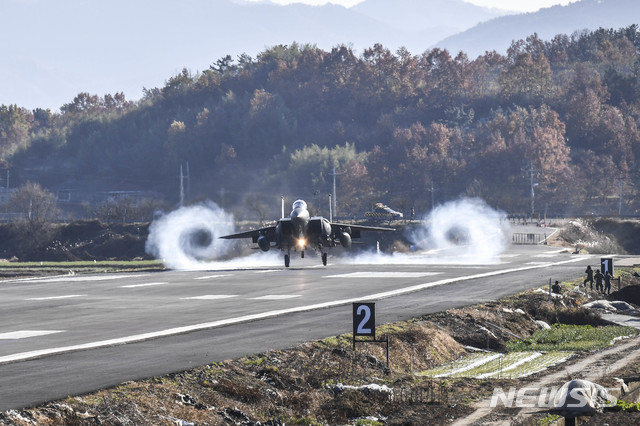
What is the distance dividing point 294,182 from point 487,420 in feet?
580

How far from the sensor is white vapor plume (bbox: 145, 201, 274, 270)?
103 m

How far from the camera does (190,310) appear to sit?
46281 mm

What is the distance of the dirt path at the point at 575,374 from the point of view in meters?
23.0

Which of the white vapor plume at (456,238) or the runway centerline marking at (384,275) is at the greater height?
the white vapor plume at (456,238)

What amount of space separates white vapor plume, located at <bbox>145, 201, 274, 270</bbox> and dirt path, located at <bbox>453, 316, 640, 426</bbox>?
6165cm

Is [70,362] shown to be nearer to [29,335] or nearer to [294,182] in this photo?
[29,335]

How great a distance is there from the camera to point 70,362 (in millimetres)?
28812

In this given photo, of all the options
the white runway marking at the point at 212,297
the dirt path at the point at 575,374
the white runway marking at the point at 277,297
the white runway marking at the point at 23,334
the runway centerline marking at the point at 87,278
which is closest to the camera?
the dirt path at the point at 575,374

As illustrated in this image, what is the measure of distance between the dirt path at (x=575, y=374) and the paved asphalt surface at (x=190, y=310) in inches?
348

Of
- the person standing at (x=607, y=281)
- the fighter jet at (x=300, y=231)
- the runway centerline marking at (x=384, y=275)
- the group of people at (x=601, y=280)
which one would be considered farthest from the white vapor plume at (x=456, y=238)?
the person standing at (x=607, y=281)

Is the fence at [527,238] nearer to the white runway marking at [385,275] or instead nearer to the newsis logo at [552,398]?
the white runway marking at [385,275]

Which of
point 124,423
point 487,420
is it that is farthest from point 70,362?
point 487,420

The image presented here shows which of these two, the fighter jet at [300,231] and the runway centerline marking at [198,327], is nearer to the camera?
the runway centerline marking at [198,327]

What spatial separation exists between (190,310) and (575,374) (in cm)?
2193
